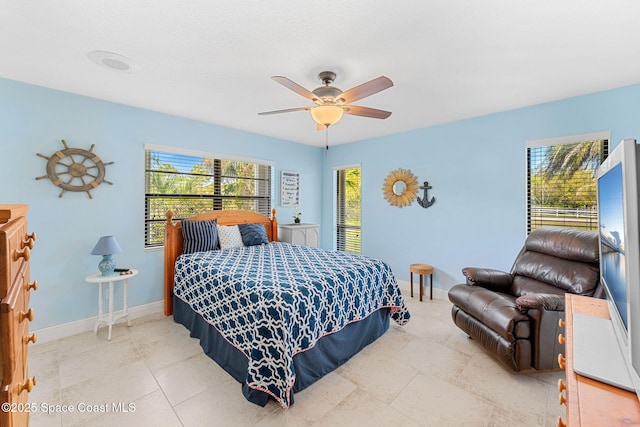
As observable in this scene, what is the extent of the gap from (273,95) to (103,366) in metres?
2.89

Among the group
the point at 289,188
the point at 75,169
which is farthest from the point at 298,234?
the point at 75,169

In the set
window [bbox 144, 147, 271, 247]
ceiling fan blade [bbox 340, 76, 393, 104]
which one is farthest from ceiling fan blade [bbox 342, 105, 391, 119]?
window [bbox 144, 147, 271, 247]

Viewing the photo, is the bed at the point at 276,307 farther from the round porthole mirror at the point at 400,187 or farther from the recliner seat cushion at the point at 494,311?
the round porthole mirror at the point at 400,187

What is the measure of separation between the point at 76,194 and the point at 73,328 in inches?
55.2

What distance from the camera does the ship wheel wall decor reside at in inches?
111

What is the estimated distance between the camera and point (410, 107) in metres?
3.30

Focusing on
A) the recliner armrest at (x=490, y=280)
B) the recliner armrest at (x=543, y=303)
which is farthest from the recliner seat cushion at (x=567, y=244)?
the recliner armrest at (x=543, y=303)

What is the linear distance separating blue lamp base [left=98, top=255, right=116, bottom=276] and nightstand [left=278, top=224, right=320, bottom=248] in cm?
231

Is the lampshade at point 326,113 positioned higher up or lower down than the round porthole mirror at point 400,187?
higher up

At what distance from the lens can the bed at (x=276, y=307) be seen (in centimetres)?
188

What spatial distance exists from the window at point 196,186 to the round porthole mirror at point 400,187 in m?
2.01

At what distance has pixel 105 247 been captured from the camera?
9.36 feet

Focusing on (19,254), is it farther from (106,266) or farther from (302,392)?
(106,266)

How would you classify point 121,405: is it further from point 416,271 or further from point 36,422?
point 416,271
